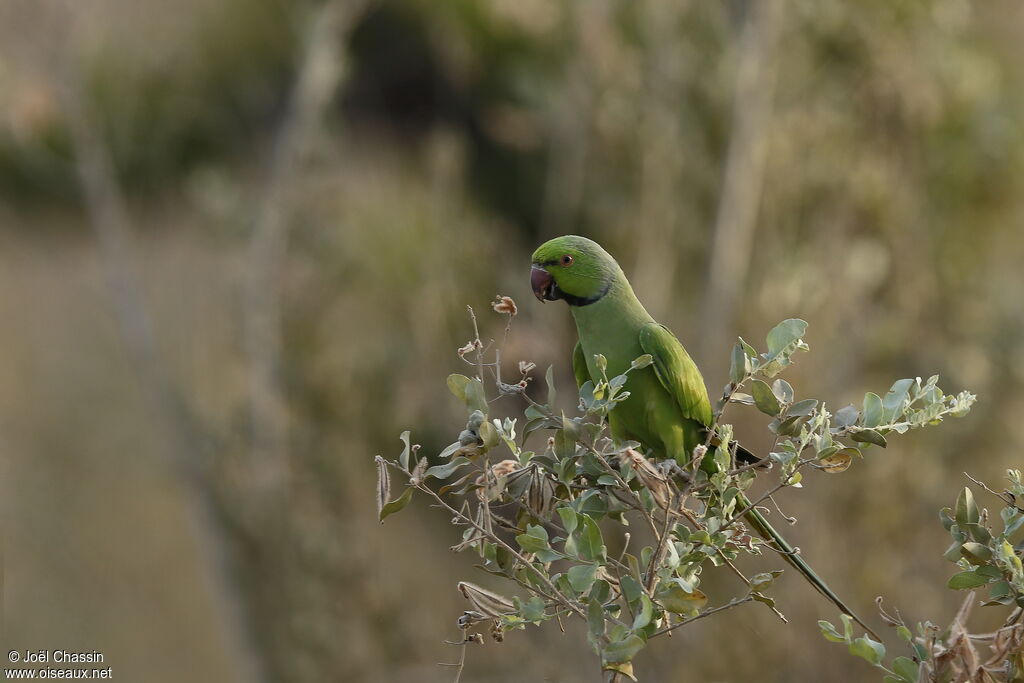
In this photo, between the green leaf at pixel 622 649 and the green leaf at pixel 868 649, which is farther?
the green leaf at pixel 868 649

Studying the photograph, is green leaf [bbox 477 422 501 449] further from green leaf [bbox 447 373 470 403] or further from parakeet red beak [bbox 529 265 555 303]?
parakeet red beak [bbox 529 265 555 303]

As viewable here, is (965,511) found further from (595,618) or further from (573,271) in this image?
(573,271)

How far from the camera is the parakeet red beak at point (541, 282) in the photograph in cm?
252

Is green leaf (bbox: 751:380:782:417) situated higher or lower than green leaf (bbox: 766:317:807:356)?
lower

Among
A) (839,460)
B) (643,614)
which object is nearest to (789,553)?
(839,460)

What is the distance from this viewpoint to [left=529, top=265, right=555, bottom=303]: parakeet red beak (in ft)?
8.28

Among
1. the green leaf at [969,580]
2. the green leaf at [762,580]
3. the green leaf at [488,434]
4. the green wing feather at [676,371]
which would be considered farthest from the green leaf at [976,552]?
the green wing feather at [676,371]

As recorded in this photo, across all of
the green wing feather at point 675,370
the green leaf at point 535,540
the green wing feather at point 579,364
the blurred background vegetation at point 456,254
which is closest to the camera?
the green leaf at point 535,540

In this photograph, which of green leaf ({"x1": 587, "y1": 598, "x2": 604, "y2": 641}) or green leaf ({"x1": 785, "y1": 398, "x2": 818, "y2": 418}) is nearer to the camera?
green leaf ({"x1": 587, "y1": 598, "x2": 604, "y2": 641})

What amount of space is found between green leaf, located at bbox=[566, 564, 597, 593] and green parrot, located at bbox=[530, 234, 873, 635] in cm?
95

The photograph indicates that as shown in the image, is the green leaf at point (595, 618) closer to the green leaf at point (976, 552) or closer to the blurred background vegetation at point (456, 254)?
the green leaf at point (976, 552)

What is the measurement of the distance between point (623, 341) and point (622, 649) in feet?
3.72

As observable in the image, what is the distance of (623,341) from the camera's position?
2.53 m

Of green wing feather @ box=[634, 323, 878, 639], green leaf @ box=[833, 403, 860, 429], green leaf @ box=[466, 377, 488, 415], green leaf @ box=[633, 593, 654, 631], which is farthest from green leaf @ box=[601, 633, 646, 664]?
green wing feather @ box=[634, 323, 878, 639]
